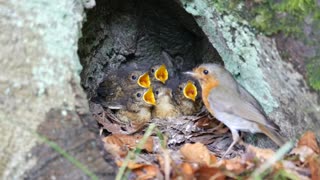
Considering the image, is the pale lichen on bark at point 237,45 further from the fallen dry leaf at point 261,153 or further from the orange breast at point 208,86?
the fallen dry leaf at point 261,153

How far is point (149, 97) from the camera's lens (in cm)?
671

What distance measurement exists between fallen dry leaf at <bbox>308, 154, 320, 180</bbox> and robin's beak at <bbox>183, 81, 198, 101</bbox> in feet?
7.91

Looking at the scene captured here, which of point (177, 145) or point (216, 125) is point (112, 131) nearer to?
point (177, 145)

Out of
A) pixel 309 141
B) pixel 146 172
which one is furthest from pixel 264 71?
pixel 146 172

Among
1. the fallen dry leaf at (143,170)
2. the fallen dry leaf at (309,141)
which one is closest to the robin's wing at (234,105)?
the fallen dry leaf at (309,141)

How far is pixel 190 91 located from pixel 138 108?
58 centimetres

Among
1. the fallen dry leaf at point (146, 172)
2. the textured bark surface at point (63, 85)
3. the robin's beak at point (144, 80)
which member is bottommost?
the robin's beak at point (144, 80)

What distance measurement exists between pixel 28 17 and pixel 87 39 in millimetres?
1913

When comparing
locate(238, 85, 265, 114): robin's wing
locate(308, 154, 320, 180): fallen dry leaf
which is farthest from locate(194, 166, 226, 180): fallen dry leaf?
locate(238, 85, 265, 114): robin's wing

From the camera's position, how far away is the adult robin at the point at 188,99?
6707 mm

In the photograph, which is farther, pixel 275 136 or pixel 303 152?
pixel 275 136

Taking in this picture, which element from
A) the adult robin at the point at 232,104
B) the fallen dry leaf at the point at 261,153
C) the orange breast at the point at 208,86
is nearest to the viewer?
the fallen dry leaf at the point at 261,153

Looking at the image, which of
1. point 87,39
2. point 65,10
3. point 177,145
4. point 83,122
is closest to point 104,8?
point 87,39

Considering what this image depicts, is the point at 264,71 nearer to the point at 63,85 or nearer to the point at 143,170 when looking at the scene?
the point at 143,170
